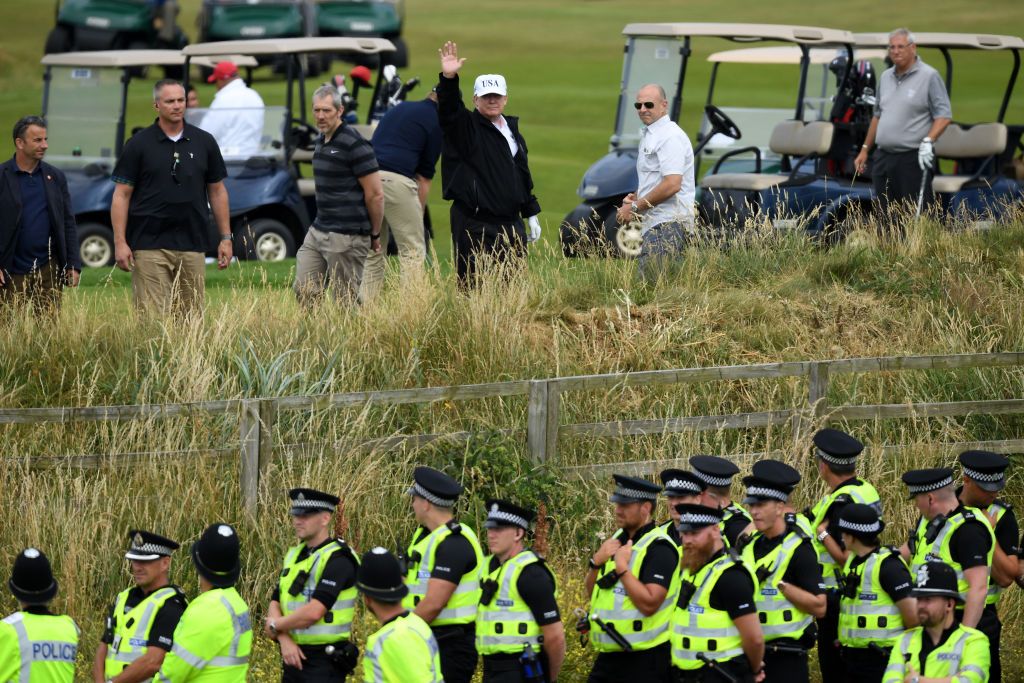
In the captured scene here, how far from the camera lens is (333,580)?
6660 millimetres

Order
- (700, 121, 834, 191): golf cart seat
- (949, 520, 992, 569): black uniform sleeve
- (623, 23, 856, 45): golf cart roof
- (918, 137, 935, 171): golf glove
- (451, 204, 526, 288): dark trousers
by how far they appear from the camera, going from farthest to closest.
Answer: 1. (623, 23, 856, 45): golf cart roof
2. (700, 121, 834, 191): golf cart seat
3. (918, 137, 935, 171): golf glove
4. (451, 204, 526, 288): dark trousers
5. (949, 520, 992, 569): black uniform sleeve

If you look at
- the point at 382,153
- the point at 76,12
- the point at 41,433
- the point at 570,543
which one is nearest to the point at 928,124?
the point at 382,153

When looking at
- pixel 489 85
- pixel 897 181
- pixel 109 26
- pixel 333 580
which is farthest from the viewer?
pixel 109 26

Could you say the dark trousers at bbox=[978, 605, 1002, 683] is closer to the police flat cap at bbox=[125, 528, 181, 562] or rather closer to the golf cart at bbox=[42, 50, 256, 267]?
the police flat cap at bbox=[125, 528, 181, 562]

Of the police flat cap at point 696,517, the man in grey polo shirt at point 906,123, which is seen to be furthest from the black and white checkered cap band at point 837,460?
the man in grey polo shirt at point 906,123

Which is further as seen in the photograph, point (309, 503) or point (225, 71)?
point (225, 71)

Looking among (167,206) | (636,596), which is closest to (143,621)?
(636,596)

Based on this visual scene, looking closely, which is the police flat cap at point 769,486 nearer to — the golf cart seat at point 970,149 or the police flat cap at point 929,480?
the police flat cap at point 929,480

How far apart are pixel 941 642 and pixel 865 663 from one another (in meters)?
0.84

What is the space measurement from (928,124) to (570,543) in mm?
5775

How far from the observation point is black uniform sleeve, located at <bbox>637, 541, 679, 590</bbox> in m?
6.92

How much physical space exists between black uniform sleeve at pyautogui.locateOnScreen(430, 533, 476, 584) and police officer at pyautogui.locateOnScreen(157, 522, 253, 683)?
901 mm

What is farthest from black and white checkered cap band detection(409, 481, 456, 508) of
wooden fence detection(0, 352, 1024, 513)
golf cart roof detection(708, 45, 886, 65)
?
golf cart roof detection(708, 45, 886, 65)

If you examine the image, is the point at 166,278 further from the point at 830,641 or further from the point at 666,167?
the point at 830,641
